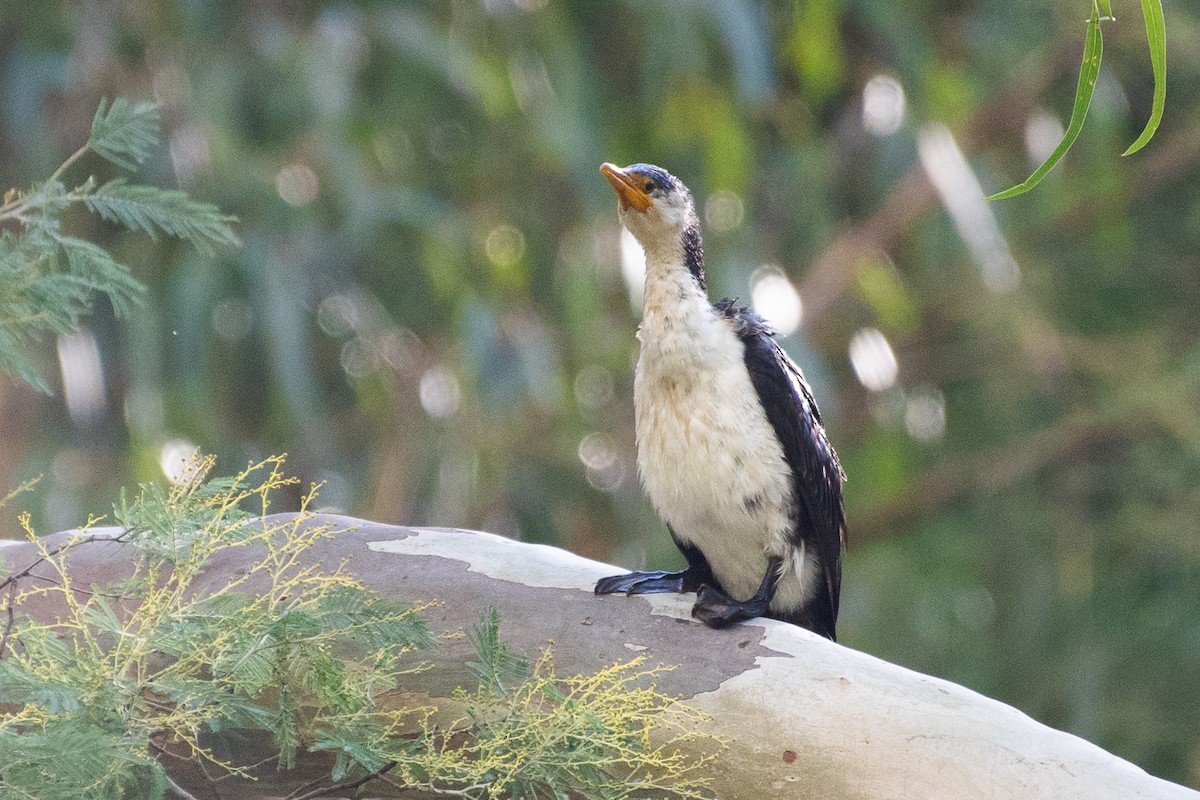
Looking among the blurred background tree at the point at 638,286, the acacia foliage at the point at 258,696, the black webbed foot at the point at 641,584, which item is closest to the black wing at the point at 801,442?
the black webbed foot at the point at 641,584

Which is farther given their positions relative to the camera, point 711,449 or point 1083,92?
point 711,449

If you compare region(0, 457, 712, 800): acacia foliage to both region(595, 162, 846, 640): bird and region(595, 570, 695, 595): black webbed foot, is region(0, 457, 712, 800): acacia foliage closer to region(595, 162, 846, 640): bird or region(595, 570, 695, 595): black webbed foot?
region(595, 570, 695, 595): black webbed foot

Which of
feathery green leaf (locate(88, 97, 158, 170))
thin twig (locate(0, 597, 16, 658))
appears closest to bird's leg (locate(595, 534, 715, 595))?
thin twig (locate(0, 597, 16, 658))

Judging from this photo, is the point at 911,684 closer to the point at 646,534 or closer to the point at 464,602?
the point at 464,602

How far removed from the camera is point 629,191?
403cm

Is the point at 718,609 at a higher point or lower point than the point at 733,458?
lower

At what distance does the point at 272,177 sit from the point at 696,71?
7.76 feet

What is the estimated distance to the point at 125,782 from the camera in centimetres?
252

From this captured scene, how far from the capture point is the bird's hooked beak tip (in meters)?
4.00

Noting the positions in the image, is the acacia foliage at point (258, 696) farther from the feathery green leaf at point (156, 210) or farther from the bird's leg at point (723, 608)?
the feathery green leaf at point (156, 210)

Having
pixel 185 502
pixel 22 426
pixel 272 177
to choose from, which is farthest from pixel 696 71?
pixel 185 502

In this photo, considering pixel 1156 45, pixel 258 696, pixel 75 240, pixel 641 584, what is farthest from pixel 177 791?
pixel 1156 45

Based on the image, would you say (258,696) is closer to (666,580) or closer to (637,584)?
(637,584)

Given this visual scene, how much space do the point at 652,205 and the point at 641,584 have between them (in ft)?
3.46
